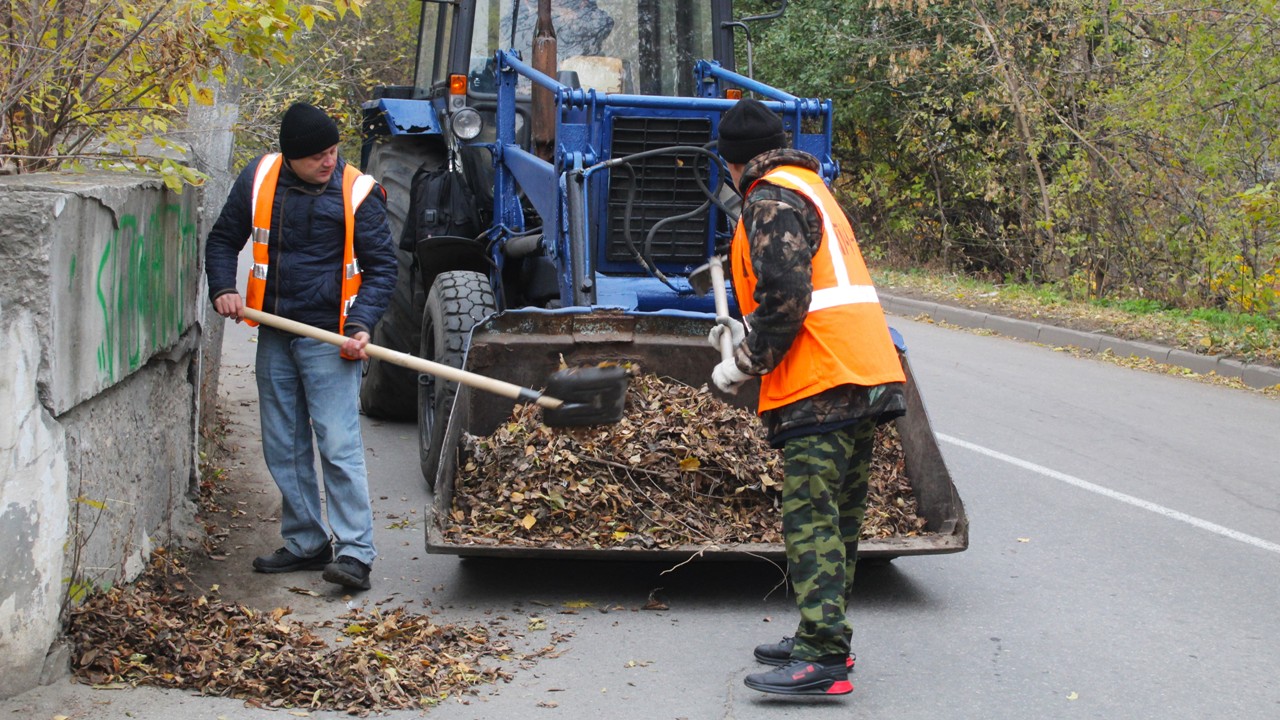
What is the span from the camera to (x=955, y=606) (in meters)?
5.45

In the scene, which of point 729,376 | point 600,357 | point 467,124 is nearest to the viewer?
point 729,376

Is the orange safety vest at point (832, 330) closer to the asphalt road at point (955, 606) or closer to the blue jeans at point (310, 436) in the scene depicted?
the asphalt road at point (955, 606)

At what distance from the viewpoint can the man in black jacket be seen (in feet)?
17.5

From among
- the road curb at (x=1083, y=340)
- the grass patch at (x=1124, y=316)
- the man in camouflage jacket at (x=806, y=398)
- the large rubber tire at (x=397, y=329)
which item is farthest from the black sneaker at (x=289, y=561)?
the grass patch at (x=1124, y=316)

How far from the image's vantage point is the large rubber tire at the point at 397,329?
8492 mm

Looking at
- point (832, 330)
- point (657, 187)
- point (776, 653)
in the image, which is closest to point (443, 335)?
point (657, 187)

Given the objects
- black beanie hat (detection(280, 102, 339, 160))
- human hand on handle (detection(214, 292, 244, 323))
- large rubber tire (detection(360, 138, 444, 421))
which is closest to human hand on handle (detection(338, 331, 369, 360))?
human hand on handle (detection(214, 292, 244, 323))

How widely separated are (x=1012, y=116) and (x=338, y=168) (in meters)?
14.6

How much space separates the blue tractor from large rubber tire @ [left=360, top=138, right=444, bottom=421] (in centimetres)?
1

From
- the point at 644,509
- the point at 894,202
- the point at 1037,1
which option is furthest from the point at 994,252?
the point at 644,509

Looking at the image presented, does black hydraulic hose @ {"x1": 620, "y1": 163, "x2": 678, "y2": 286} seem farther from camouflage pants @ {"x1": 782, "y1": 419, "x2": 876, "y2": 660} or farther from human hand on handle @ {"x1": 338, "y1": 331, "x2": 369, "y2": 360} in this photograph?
camouflage pants @ {"x1": 782, "y1": 419, "x2": 876, "y2": 660}

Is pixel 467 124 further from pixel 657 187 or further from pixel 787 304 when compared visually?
pixel 787 304

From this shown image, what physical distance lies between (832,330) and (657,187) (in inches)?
105

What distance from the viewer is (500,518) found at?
5.44 metres
